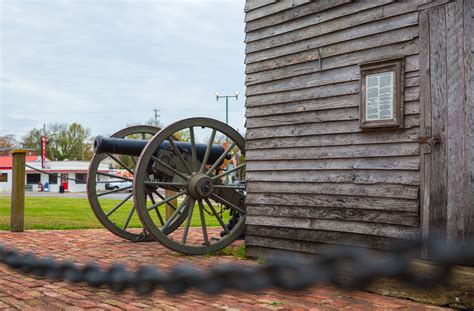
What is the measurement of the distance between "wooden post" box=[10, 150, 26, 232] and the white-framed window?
6.44 meters

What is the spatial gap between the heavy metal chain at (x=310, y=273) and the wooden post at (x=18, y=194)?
846 centimetres

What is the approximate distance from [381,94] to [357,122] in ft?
1.35

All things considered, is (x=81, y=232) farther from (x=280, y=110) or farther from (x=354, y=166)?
(x=354, y=166)

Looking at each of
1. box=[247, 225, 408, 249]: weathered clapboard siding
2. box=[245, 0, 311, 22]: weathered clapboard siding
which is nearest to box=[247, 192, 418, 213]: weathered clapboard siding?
box=[247, 225, 408, 249]: weathered clapboard siding

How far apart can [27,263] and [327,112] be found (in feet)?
14.1

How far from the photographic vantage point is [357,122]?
586cm

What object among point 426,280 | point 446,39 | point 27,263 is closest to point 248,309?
point 27,263

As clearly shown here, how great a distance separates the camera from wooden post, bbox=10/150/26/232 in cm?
974

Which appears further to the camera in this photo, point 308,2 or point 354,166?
point 308,2

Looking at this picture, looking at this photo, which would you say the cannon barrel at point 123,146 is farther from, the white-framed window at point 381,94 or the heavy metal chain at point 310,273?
the heavy metal chain at point 310,273

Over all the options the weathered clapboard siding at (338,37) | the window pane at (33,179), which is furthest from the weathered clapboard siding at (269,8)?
the window pane at (33,179)

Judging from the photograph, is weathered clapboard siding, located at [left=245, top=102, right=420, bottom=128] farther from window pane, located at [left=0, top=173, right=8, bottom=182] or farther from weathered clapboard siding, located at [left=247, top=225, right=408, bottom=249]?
window pane, located at [left=0, top=173, right=8, bottom=182]

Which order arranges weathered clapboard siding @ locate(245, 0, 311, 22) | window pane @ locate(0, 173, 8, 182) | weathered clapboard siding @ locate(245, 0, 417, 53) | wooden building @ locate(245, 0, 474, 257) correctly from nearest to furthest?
wooden building @ locate(245, 0, 474, 257) → weathered clapboard siding @ locate(245, 0, 417, 53) → weathered clapboard siding @ locate(245, 0, 311, 22) → window pane @ locate(0, 173, 8, 182)

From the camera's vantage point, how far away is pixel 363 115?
577cm
